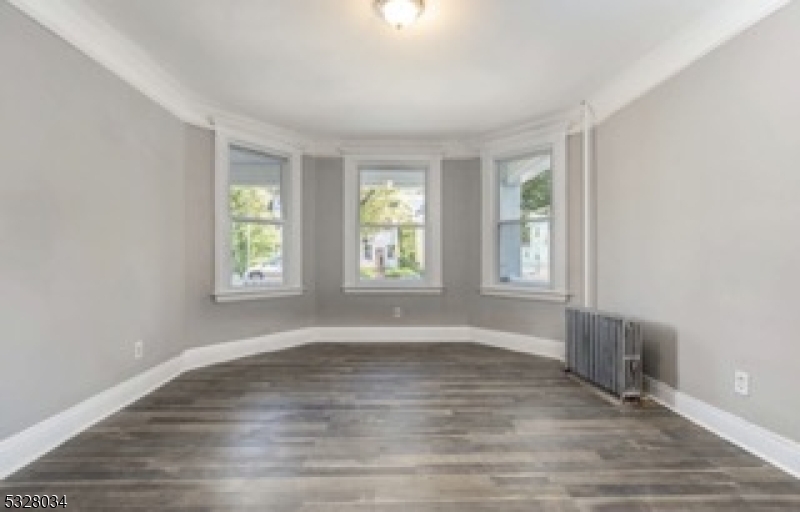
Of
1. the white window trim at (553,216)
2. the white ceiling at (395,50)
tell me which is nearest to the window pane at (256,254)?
the white ceiling at (395,50)

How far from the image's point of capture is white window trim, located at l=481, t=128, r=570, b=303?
504 centimetres

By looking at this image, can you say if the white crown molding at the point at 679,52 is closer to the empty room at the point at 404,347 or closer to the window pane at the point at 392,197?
the empty room at the point at 404,347

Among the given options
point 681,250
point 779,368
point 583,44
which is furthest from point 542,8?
point 779,368

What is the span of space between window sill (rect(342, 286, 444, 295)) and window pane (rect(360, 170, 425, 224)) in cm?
78

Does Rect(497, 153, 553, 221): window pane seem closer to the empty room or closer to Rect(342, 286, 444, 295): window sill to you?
the empty room

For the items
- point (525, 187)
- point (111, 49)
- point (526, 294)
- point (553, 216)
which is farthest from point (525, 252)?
point (111, 49)

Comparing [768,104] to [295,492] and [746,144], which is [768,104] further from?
[295,492]

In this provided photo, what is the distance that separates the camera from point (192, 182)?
4691mm

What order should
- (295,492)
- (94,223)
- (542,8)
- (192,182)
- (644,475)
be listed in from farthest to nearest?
(192,182)
(94,223)
(542,8)
(644,475)
(295,492)

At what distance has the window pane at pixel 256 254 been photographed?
5.29 meters

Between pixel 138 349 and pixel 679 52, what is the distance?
4185 millimetres

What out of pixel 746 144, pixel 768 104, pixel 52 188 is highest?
pixel 768 104

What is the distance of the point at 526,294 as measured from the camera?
5.43 meters

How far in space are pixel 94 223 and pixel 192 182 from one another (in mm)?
1554
